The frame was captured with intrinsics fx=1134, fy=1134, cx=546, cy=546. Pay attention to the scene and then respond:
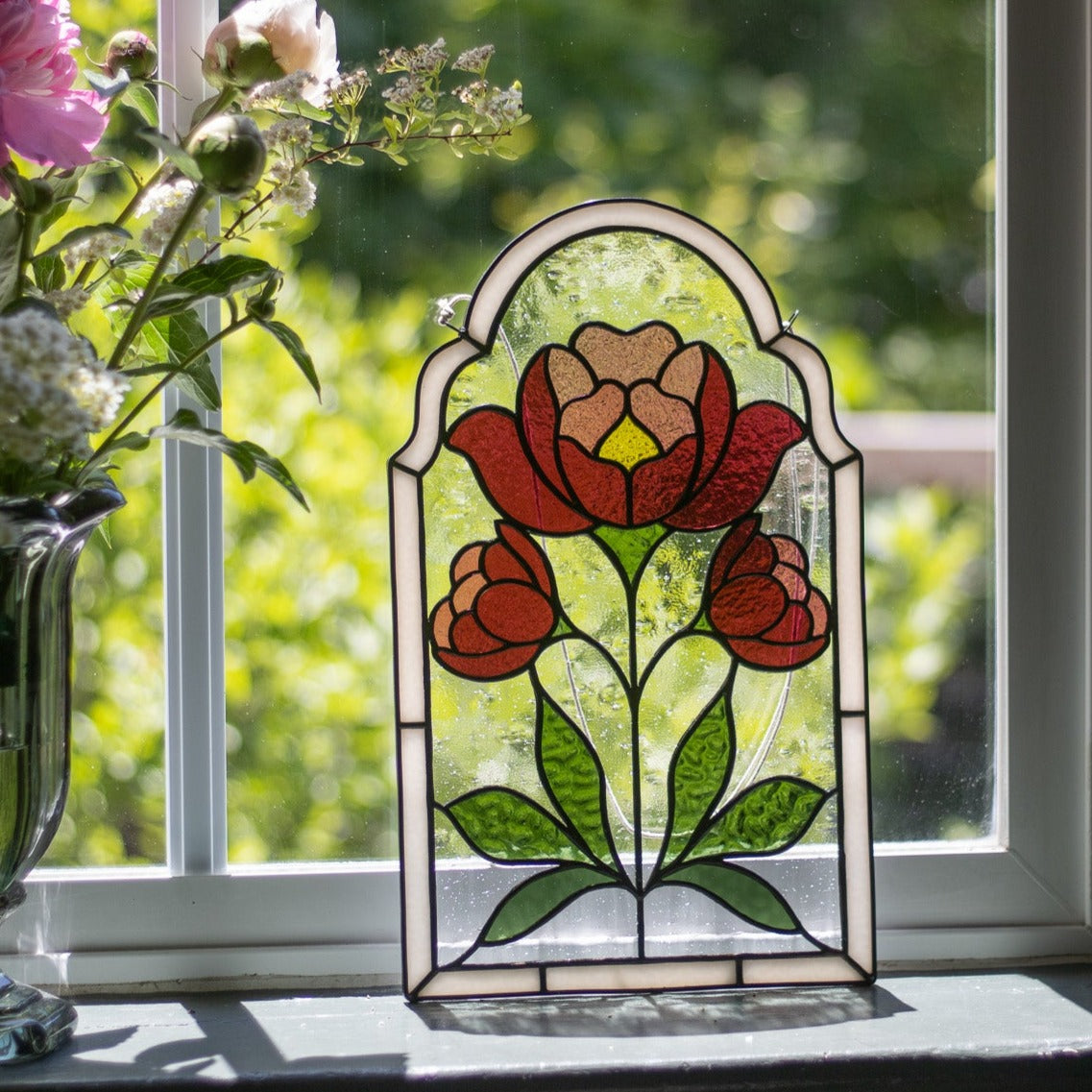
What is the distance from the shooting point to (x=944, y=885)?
0.93m

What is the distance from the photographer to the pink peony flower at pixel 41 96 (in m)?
0.62

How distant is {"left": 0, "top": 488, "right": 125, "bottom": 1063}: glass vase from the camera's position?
2.30ft

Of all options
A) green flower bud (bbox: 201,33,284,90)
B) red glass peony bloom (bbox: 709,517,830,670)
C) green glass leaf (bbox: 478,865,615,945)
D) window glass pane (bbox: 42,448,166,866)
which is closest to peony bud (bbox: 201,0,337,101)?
green flower bud (bbox: 201,33,284,90)

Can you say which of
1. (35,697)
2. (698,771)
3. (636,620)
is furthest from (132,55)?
(698,771)

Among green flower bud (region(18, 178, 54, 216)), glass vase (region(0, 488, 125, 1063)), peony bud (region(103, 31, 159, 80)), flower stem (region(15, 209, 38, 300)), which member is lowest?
glass vase (region(0, 488, 125, 1063))

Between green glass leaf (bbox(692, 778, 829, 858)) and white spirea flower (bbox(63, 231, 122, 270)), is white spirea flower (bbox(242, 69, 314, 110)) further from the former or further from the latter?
green glass leaf (bbox(692, 778, 829, 858))

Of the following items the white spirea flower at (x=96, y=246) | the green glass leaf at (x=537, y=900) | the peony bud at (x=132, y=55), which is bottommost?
the green glass leaf at (x=537, y=900)

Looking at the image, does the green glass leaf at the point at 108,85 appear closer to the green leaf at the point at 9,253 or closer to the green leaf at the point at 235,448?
the green leaf at the point at 9,253

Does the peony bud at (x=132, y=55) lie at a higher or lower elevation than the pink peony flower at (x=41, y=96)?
higher

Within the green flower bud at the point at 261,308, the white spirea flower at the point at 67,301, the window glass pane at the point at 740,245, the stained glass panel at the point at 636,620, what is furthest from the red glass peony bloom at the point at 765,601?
the white spirea flower at the point at 67,301

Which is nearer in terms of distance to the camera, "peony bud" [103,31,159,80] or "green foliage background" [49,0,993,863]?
"peony bud" [103,31,159,80]

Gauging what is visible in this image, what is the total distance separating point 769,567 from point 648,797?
0.20 metres

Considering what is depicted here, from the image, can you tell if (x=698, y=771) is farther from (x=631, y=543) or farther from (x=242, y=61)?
(x=242, y=61)

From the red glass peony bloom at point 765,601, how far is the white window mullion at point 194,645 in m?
0.39
